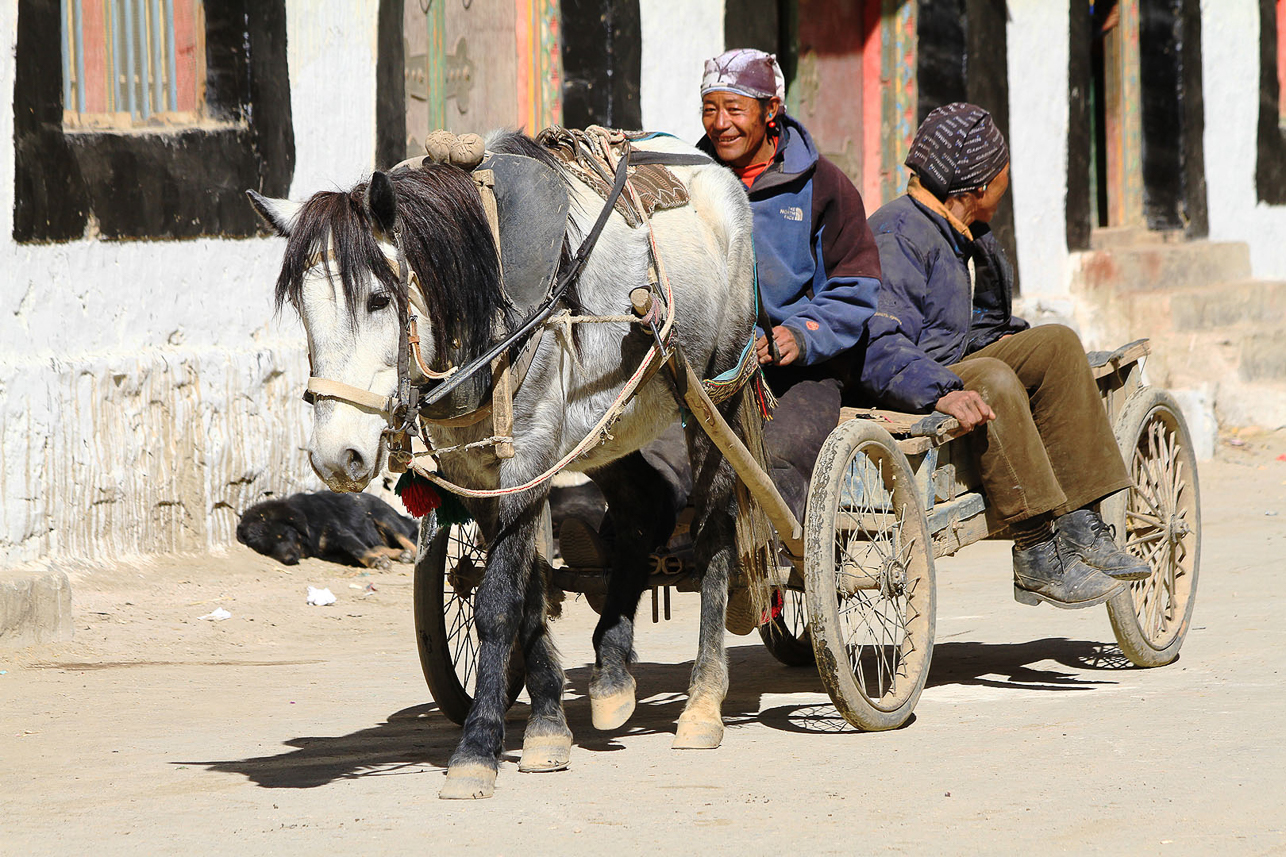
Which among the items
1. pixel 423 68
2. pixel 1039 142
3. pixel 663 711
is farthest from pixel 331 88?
pixel 1039 142

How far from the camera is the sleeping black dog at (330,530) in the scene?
780 cm

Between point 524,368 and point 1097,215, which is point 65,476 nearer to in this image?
point 524,368

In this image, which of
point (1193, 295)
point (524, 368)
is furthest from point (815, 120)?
point (524, 368)

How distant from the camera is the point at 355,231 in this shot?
11.9 ft

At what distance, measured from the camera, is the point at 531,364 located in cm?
401

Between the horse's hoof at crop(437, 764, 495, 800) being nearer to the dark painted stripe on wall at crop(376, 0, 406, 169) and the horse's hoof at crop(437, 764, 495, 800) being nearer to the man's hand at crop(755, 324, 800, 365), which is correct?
the man's hand at crop(755, 324, 800, 365)

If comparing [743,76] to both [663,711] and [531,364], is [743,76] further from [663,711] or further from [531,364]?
[663,711]

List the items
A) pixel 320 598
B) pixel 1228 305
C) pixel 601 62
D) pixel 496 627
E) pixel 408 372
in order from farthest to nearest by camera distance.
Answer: pixel 1228 305 → pixel 601 62 → pixel 320 598 → pixel 496 627 → pixel 408 372

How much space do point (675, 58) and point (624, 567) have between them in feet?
18.8

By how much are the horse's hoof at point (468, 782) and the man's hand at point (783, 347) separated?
1531 millimetres

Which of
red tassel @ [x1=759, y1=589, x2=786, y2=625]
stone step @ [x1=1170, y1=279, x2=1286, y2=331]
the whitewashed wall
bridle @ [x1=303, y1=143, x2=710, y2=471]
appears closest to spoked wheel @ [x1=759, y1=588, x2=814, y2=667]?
red tassel @ [x1=759, y1=589, x2=786, y2=625]

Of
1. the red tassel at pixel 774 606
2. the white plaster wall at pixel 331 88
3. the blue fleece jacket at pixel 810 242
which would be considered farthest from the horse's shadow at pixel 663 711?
the white plaster wall at pixel 331 88

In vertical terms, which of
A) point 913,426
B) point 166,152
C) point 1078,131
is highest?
point 1078,131

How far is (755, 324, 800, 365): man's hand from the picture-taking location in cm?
477
